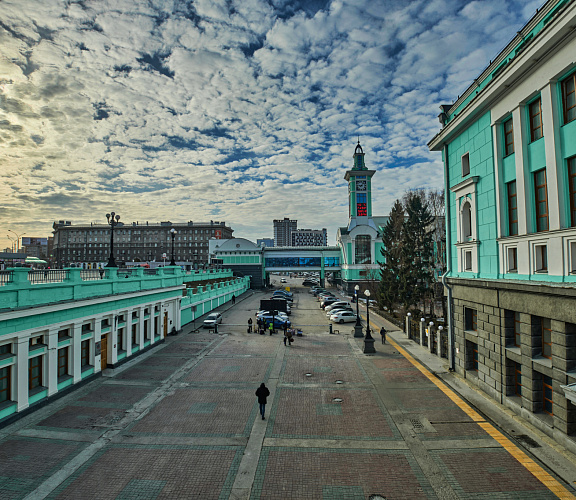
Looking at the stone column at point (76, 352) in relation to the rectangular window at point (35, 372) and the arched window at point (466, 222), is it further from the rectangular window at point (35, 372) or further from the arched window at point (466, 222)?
the arched window at point (466, 222)

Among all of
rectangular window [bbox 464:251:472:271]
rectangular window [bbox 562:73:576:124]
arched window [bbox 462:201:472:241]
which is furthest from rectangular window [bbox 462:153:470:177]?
rectangular window [bbox 562:73:576:124]

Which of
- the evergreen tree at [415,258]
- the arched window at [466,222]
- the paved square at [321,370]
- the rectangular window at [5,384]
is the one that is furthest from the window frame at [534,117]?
the evergreen tree at [415,258]

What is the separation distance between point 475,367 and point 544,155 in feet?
33.3

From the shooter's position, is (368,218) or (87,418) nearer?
(87,418)

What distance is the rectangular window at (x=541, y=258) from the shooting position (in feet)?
36.8

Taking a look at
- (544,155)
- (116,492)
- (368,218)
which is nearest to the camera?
(116,492)

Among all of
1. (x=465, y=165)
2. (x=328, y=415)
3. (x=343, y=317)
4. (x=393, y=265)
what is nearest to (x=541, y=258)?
(x=465, y=165)

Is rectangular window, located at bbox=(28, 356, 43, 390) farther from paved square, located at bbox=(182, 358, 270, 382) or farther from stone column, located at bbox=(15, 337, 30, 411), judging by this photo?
paved square, located at bbox=(182, 358, 270, 382)

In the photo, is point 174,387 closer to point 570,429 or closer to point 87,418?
point 87,418

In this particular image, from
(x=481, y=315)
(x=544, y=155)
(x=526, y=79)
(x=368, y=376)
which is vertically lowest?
(x=368, y=376)

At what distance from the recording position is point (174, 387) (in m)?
15.6

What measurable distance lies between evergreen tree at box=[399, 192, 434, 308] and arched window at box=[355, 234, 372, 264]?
81.8 ft

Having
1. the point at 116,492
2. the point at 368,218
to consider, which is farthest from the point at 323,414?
the point at 368,218

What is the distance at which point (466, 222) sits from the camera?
16.7 m
